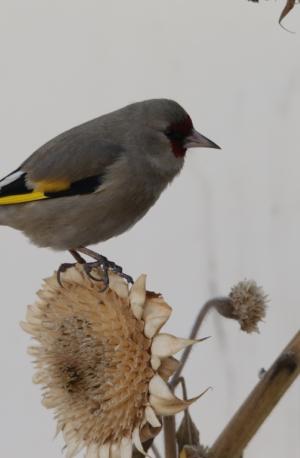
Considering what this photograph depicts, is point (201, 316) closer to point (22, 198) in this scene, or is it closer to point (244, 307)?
point (244, 307)

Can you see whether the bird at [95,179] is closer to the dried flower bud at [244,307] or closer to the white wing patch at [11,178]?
the white wing patch at [11,178]

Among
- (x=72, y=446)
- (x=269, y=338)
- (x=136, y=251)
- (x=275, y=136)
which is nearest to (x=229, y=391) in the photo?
(x=269, y=338)

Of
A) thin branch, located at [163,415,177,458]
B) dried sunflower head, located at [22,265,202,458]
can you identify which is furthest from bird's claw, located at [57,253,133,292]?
thin branch, located at [163,415,177,458]

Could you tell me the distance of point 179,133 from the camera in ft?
2.34

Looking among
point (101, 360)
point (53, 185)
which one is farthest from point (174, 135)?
point (101, 360)

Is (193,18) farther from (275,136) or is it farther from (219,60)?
(275,136)

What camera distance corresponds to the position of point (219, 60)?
1104 millimetres

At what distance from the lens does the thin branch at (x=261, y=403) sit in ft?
1.67

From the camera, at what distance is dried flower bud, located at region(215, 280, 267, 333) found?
24.5 inches

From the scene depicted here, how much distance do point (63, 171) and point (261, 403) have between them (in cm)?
30

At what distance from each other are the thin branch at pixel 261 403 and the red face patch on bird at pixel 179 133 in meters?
0.26

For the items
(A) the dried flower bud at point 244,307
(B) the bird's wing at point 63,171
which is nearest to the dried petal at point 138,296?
(A) the dried flower bud at point 244,307

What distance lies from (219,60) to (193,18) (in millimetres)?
71

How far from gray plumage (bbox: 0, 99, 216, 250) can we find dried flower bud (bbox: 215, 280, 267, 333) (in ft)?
0.47
